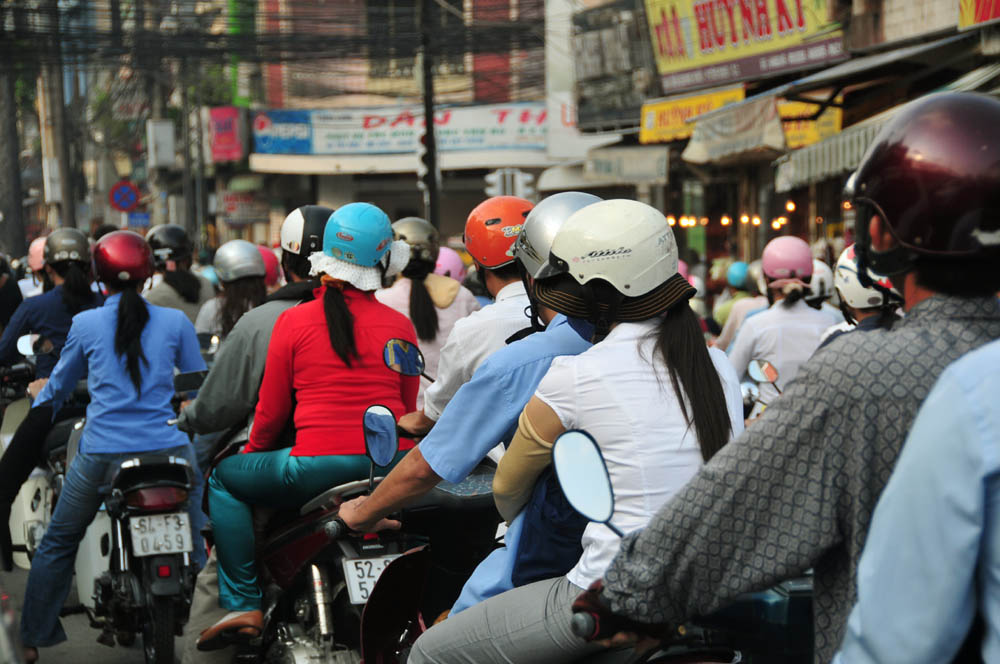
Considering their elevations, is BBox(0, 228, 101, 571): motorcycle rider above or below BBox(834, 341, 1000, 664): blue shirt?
below

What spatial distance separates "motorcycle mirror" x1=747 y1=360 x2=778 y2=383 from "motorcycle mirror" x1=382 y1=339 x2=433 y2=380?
183cm

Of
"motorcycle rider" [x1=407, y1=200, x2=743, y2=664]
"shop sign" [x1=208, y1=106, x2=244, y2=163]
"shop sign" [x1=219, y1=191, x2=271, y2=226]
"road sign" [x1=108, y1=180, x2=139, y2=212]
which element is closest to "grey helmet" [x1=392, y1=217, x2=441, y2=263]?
"motorcycle rider" [x1=407, y1=200, x2=743, y2=664]

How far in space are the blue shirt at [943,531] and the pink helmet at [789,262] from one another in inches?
231

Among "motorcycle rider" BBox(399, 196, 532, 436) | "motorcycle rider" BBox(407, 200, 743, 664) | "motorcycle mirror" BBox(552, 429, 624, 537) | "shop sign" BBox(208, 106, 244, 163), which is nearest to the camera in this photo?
"motorcycle mirror" BBox(552, 429, 624, 537)

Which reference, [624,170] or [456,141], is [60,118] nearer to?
[624,170]

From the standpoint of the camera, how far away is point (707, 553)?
6.30 ft

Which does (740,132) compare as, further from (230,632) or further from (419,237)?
(230,632)

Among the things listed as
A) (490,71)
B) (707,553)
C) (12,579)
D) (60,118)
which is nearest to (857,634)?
(707,553)

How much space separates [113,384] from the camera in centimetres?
551

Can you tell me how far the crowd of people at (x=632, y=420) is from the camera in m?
1.56

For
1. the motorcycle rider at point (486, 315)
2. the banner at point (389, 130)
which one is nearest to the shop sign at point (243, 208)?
the banner at point (389, 130)

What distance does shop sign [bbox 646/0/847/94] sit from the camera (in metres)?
16.0

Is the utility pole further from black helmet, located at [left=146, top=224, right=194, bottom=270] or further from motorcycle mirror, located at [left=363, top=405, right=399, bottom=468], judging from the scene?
motorcycle mirror, located at [left=363, top=405, right=399, bottom=468]

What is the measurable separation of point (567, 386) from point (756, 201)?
18470 mm
